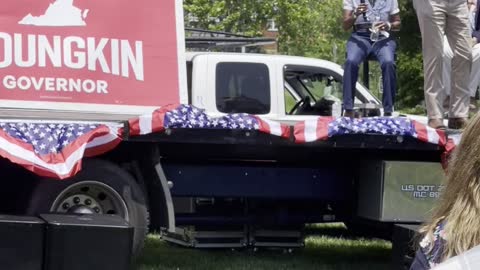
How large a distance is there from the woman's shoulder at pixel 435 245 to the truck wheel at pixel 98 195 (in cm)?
454

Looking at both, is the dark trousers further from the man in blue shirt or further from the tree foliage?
the tree foliage

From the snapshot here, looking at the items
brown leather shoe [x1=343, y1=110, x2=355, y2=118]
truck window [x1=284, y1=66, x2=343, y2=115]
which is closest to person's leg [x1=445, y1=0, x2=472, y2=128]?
brown leather shoe [x1=343, y1=110, x2=355, y2=118]

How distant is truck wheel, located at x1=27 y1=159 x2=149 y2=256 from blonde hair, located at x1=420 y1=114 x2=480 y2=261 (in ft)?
15.3

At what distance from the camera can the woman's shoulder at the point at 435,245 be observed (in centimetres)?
244

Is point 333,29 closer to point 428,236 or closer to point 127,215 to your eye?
point 127,215

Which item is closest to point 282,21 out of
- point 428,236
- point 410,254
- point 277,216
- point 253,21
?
point 253,21

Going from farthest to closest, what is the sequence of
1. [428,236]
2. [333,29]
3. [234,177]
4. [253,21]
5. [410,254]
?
[333,29], [253,21], [234,177], [410,254], [428,236]

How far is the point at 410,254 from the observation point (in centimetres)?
643

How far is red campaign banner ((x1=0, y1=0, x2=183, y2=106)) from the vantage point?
681 cm

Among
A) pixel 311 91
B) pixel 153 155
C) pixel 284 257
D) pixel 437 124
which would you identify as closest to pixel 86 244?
pixel 153 155

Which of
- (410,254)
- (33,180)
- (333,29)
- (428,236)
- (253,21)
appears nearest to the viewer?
(428,236)

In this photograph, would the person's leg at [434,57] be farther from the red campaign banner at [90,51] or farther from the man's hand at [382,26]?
the red campaign banner at [90,51]

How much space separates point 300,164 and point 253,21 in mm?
17000

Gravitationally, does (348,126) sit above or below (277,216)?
above
